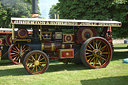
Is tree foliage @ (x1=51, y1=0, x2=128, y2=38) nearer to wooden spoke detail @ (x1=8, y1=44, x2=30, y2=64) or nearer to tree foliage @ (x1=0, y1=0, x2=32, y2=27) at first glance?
wooden spoke detail @ (x1=8, y1=44, x2=30, y2=64)

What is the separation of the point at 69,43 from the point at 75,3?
273 inches

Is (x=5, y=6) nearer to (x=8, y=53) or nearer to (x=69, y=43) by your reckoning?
(x=8, y=53)

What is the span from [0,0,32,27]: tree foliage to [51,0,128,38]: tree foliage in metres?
13.2

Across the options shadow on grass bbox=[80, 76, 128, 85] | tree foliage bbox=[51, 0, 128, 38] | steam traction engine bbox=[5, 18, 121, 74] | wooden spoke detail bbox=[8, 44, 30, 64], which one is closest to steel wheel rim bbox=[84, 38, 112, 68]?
steam traction engine bbox=[5, 18, 121, 74]

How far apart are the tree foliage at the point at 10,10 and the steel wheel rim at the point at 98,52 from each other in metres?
19.7

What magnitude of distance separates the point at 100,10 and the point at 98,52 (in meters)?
6.25

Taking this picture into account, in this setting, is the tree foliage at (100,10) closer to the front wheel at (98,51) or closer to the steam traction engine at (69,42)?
the steam traction engine at (69,42)

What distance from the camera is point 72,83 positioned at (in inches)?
234

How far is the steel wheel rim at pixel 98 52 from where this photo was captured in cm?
863

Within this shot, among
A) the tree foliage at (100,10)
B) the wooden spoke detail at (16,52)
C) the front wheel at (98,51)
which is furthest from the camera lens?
the tree foliage at (100,10)

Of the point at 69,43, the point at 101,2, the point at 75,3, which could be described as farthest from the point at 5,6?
the point at 69,43

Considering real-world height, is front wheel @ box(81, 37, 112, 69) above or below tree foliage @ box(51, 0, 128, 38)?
below

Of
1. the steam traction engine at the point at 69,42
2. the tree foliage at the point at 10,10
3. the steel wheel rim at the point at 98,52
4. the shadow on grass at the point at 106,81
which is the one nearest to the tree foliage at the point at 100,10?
the steam traction engine at the point at 69,42

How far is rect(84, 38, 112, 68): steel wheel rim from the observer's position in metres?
8.63
